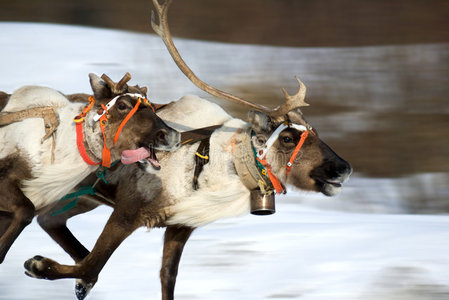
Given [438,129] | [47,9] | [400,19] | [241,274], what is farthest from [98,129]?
[47,9]

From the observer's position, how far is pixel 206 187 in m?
4.64

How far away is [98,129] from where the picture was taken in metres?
4.42

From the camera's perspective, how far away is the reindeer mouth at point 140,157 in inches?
170

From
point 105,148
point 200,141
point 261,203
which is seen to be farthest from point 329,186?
point 105,148

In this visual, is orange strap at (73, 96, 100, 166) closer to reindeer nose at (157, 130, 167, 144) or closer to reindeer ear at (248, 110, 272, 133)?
reindeer nose at (157, 130, 167, 144)

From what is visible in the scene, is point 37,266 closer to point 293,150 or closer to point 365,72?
point 293,150

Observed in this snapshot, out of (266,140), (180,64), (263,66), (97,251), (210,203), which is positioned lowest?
(97,251)

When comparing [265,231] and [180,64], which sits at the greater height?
[180,64]

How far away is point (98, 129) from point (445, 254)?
2.61 metres

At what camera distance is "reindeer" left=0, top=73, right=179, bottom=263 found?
436 centimetres

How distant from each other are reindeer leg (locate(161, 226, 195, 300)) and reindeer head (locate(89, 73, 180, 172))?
61 cm

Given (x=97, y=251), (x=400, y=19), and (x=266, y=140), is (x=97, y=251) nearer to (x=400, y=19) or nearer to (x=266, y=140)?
(x=266, y=140)

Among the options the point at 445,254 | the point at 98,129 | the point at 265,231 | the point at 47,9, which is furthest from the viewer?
the point at 47,9

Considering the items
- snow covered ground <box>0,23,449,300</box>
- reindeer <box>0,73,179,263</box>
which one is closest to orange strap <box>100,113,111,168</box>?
reindeer <box>0,73,179,263</box>
